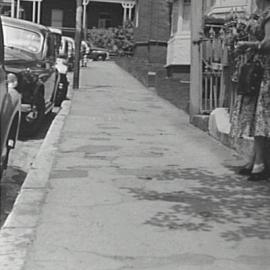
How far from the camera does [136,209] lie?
6.69 meters

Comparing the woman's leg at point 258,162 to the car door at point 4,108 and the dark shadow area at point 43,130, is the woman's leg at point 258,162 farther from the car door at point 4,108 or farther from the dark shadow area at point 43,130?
Result: the dark shadow area at point 43,130

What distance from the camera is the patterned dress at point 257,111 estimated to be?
25.2ft

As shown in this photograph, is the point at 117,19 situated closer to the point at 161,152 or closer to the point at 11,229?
the point at 161,152

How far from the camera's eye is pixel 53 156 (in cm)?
956

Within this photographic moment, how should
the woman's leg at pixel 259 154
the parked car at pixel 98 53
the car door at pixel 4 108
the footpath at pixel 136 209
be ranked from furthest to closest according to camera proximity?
the parked car at pixel 98 53 < the woman's leg at pixel 259 154 < the car door at pixel 4 108 < the footpath at pixel 136 209

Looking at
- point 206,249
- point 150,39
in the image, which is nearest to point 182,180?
point 206,249

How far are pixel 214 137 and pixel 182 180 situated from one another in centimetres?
364

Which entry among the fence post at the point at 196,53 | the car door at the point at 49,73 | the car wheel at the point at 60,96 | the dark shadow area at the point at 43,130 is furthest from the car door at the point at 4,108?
the car wheel at the point at 60,96

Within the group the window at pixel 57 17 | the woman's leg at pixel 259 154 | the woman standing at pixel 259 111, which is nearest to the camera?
the woman standing at pixel 259 111

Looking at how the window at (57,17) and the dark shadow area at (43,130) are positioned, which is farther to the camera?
the window at (57,17)

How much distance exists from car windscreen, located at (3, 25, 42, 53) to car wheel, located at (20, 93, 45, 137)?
1.57m

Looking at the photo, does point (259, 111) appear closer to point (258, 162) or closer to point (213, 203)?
point (258, 162)

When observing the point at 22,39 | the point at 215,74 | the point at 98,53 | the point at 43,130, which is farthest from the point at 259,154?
the point at 98,53

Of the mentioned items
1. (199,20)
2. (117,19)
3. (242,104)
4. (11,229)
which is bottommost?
(11,229)
